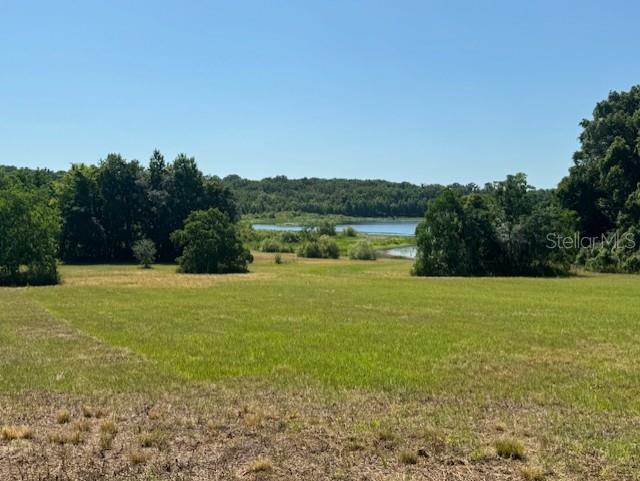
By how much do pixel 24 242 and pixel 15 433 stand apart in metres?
41.4

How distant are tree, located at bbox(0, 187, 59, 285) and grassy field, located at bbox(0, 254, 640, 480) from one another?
23.7 meters

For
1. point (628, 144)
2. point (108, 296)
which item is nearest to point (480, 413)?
point (108, 296)

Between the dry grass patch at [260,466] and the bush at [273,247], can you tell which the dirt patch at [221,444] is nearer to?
the dry grass patch at [260,466]

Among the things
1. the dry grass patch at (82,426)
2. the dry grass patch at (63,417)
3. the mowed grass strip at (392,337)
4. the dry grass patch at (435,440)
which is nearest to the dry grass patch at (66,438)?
the dry grass patch at (82,426)

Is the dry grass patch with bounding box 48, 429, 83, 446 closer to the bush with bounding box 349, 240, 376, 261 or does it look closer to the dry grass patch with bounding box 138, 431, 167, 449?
the dry grass patch with bounding box 138, 431, 167, 449

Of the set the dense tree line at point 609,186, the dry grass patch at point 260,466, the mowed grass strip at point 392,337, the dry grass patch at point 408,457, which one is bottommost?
the mowed grass strip at point 392,337

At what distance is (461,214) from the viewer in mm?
56125

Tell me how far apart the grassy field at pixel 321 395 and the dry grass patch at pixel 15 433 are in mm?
32

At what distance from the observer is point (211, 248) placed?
6025 centimetres

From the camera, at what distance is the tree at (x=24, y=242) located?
150 feet

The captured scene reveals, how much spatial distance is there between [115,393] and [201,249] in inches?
1952

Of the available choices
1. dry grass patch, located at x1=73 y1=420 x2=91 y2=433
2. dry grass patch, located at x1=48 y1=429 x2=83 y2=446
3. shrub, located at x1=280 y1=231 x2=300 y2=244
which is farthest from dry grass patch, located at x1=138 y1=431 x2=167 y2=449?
shrub, located at x1=280 y1=231 x2=300 y2=244

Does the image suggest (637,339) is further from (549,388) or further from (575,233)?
(575,233)

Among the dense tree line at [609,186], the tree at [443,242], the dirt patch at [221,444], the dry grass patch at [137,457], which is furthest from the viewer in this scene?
the dense tree line at [609,186]
